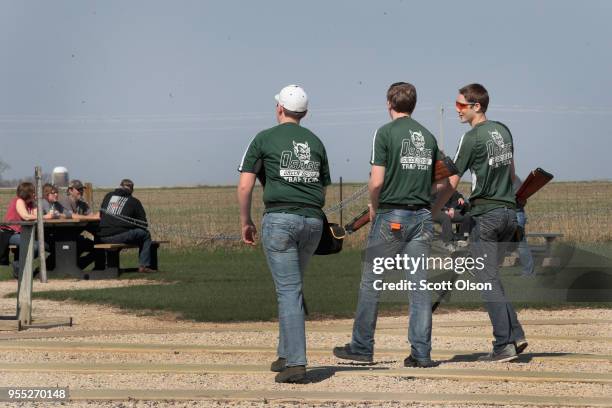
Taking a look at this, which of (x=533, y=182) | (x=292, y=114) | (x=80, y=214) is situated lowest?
(x=80, y=214)

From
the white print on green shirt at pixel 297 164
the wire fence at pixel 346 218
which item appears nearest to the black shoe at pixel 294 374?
the white print on green shirt at pixel 297 164

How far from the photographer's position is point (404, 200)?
7.52 metres

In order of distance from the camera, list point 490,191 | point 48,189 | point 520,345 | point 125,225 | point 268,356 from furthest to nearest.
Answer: point 48,189 → point 125,225 → point 268,356 → point 520,345 → point 490,191

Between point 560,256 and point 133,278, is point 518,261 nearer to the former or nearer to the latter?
point 560,256

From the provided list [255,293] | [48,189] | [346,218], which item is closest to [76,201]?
[48,189]

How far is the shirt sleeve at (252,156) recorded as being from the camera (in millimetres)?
7160

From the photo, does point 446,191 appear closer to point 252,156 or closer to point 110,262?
point 252,156

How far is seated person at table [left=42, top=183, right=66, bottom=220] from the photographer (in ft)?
56.6

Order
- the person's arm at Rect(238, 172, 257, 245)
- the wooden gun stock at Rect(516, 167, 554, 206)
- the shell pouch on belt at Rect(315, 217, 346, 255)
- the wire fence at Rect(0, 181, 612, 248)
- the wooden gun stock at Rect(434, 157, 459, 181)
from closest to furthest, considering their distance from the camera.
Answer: the person's arm at Rect(238, 172, 257, 245), the shell pouch on belt at Rect(315, 217, 346, 255), the wooden gun stock at Rect(434, 157, 459, 181), the wooden gun stock at Rect(516, 167, 554, 206), the wire fence at Rect(0, 181, 612, 248)

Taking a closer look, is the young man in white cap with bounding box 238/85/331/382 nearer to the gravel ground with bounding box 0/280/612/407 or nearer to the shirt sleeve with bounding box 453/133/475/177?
the gravel ground with bounding box 0/280/612/407

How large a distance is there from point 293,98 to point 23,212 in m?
10.1

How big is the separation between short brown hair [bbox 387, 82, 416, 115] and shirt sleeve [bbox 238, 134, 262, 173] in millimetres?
1010

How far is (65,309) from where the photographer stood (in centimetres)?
1280

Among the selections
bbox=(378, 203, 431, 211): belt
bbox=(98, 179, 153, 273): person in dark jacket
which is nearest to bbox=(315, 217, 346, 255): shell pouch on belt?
bbox=(378, 203, 431, 211): belt
